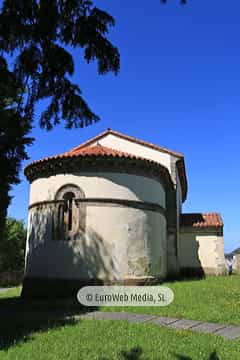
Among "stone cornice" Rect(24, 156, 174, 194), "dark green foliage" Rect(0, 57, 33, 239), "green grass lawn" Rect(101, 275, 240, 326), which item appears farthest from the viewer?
"stone cornice" Rect(24, 156, 174, 194)

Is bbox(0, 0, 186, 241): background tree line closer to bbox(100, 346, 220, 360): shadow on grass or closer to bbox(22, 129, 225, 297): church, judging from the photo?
bbox(100, 346, 220, 360): shadow on grass

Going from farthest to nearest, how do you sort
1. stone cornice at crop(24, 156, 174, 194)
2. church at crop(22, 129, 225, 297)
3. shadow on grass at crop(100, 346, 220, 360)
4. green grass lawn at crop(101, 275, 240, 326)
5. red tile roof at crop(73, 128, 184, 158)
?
red tile roof at crop(73, 128, 184, 158)
stone cornice at crop(24, 156, 174, 194)
church at crop(22, 129, 225, 297)
green grass lawn at crop(101, 275, 240, 326)
shadow on grass at crop(100, 346, 220, 360)

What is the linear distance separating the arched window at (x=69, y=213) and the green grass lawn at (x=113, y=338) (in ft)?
12.8

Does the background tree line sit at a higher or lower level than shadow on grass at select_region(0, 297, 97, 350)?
higher

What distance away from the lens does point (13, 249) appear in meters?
31.9

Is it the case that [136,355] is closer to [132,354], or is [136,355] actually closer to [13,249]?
[132,354]

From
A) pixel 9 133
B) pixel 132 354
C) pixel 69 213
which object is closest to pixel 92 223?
pixel 69 213

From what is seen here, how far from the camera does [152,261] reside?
14297 mm

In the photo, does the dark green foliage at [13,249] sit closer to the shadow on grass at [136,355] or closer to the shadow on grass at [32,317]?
the shadow on grass at [32,317]

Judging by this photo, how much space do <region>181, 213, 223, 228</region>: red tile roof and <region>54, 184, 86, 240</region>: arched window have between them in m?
9.54

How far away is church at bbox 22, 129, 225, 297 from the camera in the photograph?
13.1 metres

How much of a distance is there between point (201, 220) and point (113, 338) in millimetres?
15816

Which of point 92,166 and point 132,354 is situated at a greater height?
point 92,166

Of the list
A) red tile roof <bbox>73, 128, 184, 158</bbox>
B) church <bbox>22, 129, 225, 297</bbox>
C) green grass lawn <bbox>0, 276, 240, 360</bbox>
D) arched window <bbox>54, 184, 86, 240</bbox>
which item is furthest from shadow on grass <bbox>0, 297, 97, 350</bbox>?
red tile roof <bbox>73, 128, 184, 158</bbox>
